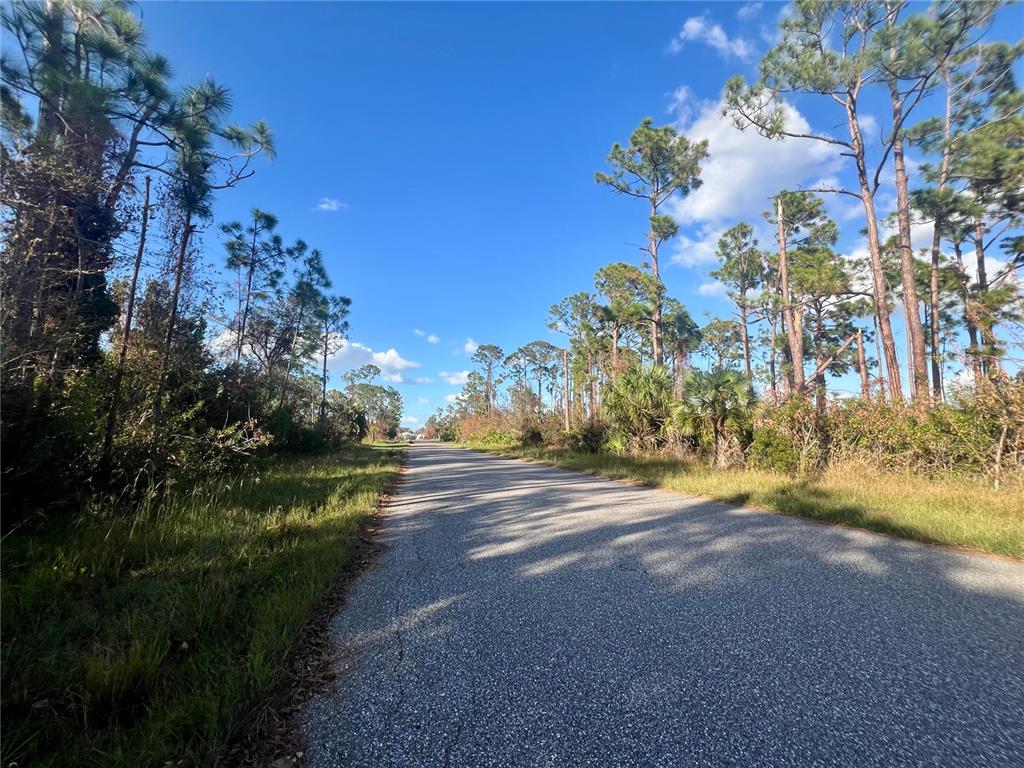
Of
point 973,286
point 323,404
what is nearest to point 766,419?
point 973,286

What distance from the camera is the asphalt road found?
5.27 ft

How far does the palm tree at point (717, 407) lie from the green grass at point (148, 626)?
982 centimetres

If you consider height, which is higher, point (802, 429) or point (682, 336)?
point (682, 336)

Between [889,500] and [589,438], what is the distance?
39.5 feet

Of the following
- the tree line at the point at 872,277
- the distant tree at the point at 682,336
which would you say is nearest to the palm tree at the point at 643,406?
the tree line at the point at 872,277

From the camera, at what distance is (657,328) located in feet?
71.2

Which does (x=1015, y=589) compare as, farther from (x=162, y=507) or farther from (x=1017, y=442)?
(x=162, y=507)

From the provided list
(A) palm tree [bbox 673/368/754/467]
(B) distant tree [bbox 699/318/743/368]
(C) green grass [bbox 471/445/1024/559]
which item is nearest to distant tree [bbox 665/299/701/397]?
(B) distant tree [bbox 699/318/743/368]

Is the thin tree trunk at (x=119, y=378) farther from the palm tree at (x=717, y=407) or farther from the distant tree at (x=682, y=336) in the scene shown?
the distant tree at (x=682, y=336)

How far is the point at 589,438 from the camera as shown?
17672 mm

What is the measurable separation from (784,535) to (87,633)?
5959 mm

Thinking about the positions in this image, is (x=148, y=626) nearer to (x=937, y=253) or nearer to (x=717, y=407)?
(x=717, y=407)

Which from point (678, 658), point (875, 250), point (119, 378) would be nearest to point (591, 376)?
point (875, 250)

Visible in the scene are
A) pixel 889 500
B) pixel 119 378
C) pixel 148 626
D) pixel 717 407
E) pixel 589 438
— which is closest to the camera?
pixel 148 626
